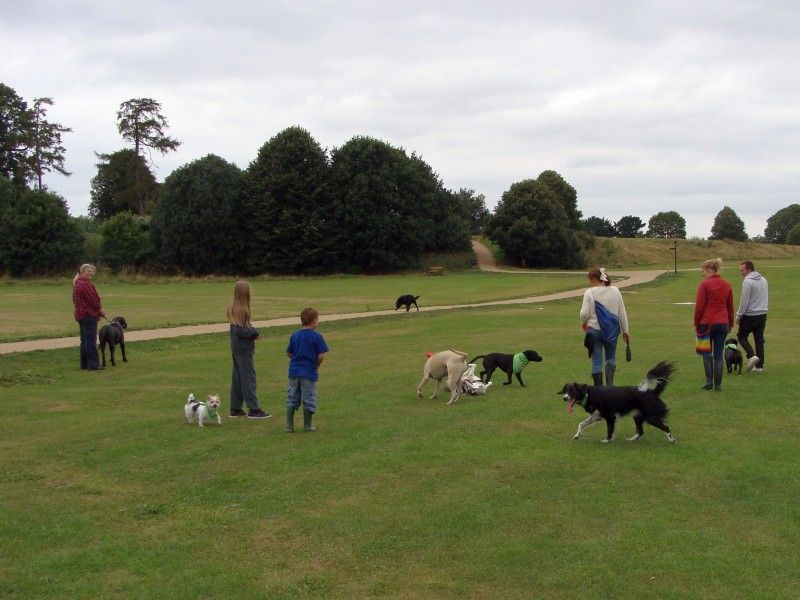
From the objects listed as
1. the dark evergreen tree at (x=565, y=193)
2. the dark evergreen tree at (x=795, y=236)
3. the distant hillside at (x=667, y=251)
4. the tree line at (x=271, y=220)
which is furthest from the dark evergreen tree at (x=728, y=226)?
the tree line at (x=271, y=220)

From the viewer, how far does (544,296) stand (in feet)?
149

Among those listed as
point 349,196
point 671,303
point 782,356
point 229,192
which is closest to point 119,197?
point 229,192

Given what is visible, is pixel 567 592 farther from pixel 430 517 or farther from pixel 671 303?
pixel 671 303

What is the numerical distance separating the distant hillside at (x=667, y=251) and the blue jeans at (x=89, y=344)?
83.6m

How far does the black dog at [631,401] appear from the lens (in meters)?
9.78

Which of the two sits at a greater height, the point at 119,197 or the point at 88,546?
the point at 119,197

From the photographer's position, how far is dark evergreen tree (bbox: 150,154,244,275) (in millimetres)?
77375

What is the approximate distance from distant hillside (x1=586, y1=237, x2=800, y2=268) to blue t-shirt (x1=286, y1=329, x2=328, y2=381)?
→ 89.0 meters

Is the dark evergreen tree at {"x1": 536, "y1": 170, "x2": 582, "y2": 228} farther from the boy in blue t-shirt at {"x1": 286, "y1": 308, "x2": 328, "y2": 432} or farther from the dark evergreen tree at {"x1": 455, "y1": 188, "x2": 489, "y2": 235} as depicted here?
the boy in blue t-shirt at {"x1": 286, "y1": 308, "x2": 328, "y2": 432}

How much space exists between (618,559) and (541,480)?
2224mm

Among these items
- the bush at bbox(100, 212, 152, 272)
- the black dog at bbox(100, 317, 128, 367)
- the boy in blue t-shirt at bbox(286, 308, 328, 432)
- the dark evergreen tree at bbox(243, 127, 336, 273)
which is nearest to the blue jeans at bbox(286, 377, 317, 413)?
the boy in blue t-shirt at bbox(286, 308, 328, 432)

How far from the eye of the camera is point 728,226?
484 ft

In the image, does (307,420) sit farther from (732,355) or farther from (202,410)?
(732,355)

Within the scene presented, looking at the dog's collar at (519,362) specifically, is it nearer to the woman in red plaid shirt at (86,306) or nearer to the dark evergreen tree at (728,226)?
the woman in red plaid shirt at (86,306)
